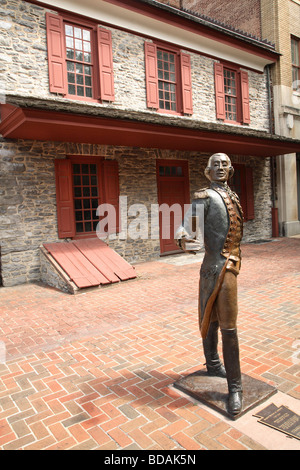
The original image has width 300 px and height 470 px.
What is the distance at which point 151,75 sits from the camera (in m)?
9.94

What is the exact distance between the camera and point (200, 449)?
227cm

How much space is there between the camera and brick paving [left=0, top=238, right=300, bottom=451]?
8.13ft

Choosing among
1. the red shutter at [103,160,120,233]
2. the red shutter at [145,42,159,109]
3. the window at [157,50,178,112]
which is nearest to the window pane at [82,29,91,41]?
the red shutter at [145,42,159,109]

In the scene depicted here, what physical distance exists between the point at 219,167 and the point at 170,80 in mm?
9018

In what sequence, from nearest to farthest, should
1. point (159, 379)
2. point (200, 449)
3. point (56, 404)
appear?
1. point (200, 449)
2. point (56, 404)
3. point (159, 379)

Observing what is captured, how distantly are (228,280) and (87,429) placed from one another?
5.05 feet

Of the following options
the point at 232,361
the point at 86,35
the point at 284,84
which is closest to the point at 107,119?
the point at 86,35

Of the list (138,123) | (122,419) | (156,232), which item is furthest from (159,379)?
(156,232)

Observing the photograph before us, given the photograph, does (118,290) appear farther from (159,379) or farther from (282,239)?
(282,239)

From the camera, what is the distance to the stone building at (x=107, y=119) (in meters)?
7.53

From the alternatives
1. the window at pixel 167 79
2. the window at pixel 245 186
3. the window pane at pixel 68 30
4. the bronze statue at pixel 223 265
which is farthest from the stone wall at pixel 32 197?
the bronze statue at pixel 223 265

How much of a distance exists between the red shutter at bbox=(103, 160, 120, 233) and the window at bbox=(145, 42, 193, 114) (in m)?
2.41

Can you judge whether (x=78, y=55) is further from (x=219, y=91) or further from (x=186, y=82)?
(x=219, y=91)

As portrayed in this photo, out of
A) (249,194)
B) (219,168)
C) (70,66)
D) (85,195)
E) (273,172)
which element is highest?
(70,66)
